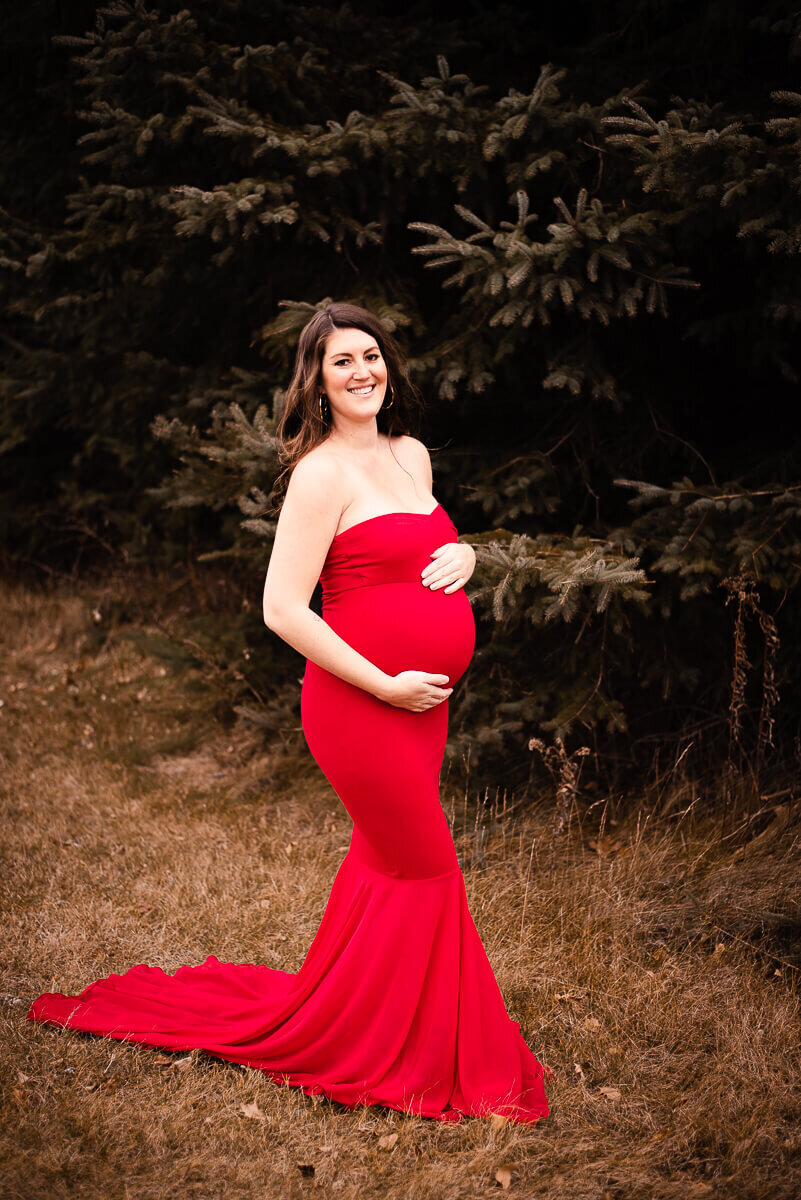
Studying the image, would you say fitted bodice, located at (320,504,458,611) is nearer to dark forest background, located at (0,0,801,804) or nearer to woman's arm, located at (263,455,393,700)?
woman's arm, located at (263,455,393,700)

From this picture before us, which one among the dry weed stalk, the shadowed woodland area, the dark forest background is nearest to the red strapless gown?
the shadowed woodland area

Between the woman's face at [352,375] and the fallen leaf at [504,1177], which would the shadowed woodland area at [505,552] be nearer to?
the fallen leaf at [504,1177]

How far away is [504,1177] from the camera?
2.63 m

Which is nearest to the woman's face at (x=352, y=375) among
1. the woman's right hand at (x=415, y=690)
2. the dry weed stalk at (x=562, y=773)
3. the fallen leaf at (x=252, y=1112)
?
the woman's right hand at (x=415, y=690)

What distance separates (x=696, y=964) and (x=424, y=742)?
167cm

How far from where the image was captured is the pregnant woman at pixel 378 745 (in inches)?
106

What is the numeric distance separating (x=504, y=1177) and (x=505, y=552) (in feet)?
7.33

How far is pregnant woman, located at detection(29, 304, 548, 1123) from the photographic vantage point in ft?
8.86

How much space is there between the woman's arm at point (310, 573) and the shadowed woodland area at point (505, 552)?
1179mm

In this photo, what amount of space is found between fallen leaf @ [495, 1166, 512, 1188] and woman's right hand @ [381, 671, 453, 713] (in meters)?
1.35

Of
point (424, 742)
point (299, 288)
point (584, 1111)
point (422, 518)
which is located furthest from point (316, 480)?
point (299, 288)

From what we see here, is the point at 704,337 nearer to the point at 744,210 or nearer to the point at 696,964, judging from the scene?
the point at 744,210

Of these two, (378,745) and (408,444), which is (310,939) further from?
(408,444)

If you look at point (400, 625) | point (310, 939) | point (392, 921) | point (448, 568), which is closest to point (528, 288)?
point (448, 568)
